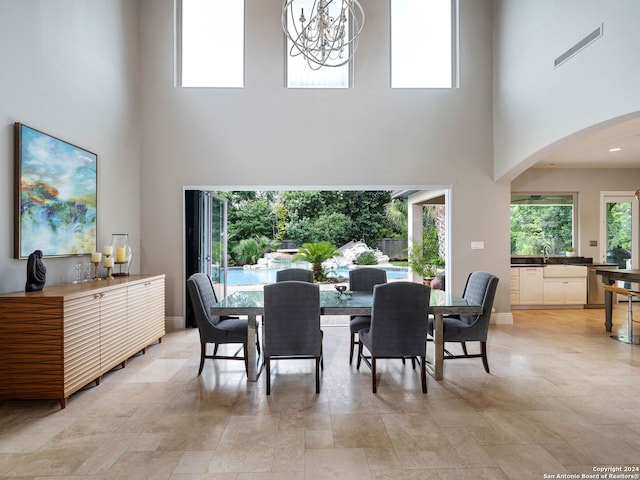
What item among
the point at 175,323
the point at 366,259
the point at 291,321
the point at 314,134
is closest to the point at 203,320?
the point at 291,321

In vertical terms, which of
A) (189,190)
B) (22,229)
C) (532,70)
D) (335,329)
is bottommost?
(335,329)

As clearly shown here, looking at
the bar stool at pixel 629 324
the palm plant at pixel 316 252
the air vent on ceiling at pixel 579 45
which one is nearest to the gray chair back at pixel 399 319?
the air vent on ceiling at pixel 579 45

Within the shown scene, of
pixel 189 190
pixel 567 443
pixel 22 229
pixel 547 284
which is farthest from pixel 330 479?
pixel 547 284

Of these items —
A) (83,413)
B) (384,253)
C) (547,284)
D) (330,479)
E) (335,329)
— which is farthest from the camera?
(384,253)

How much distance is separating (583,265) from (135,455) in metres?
7.11

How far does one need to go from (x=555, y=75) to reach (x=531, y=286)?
358cm

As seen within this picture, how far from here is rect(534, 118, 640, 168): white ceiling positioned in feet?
14.9

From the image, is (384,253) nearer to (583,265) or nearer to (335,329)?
(583,265)

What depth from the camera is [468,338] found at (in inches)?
134

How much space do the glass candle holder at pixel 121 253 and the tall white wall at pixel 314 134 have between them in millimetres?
707

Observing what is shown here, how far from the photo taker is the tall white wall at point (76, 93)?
9.79ft

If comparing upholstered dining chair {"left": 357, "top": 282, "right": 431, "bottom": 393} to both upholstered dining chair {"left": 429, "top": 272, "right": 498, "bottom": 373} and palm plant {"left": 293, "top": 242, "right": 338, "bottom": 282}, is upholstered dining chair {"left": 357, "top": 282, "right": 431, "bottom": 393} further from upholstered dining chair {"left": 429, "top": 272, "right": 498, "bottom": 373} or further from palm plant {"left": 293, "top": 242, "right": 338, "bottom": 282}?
palm plant {"left": 293, "top": 242, "right": 338, "bottom": 282}

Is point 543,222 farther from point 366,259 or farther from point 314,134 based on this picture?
point 366,259

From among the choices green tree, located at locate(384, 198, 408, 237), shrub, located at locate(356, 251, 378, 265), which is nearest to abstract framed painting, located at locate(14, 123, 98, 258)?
shrub, located at locate(356, 251, 378, 265)
